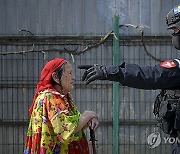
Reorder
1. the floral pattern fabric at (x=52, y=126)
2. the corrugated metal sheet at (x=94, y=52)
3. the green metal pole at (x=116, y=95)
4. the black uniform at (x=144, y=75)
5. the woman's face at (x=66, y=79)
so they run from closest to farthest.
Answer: the black uniform at (x=144, y=75) → the floral pattern fabric at (x=52, y=126) → the woman's face at (x=66, y=79) → the green metal pole at (x=116, y=95) → the corrugated metal sheet at (x=94, y=52)

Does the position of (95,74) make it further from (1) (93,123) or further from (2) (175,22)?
(1) (93,123)

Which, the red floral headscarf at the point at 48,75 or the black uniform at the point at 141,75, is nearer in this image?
the black uniform at the point at 141,75

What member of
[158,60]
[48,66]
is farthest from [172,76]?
[158,60]

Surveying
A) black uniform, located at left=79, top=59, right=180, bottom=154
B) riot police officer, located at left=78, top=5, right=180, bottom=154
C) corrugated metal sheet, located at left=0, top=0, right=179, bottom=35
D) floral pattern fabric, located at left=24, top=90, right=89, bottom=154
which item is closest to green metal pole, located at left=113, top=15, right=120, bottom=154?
corrugated metal sheet, located at left=0, top=0, right=179, bottom=35

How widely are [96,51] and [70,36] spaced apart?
512 millimetres

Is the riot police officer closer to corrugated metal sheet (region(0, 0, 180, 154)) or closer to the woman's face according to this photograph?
the woman's face

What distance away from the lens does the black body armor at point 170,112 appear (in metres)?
2.81

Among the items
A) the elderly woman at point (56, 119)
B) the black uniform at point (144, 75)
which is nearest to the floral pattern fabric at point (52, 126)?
the elderly woman at point (56, 119)

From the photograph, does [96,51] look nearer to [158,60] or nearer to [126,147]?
[158,60]

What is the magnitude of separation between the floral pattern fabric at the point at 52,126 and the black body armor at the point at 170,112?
31.8 inches

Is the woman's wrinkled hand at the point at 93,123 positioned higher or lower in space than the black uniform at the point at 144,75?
lower

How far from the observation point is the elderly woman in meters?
3.31

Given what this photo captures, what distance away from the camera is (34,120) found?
3434 mm

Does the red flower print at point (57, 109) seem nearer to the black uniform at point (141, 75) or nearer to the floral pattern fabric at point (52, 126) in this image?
the floral pattern fabric at point (52, 126)
